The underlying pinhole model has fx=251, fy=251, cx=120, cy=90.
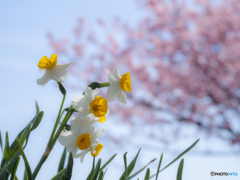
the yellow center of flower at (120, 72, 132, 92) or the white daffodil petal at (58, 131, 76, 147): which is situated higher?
the yellow center of flower at (120, 72, 132, 92)

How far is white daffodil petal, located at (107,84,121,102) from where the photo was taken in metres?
0.56

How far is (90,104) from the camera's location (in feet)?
1.73

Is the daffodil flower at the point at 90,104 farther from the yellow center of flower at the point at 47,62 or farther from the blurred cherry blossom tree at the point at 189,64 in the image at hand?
the blurred cherry blossom tree at the point at 189,64

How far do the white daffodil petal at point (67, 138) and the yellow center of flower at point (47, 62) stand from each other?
17cm

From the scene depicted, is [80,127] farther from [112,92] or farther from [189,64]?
[189,64]

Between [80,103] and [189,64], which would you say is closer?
[80,103]

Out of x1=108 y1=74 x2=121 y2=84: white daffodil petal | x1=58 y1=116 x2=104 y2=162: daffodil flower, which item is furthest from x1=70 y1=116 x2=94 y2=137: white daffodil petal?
x1=108 y1=74 x2=121 y2=84: white daffodil petal

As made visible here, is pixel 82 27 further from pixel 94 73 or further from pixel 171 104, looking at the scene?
pixel 171 104

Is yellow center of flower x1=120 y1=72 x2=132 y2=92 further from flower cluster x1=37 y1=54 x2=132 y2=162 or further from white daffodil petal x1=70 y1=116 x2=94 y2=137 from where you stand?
white daffodil petal x1=70 y1=116 x2=94 y2=137

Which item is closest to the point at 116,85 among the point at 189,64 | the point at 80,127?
the point at 80,127

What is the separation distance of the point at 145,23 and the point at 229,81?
1511 mm

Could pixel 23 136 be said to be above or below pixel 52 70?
below

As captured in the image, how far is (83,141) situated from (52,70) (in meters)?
0.18

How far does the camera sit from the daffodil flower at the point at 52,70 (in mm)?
580
